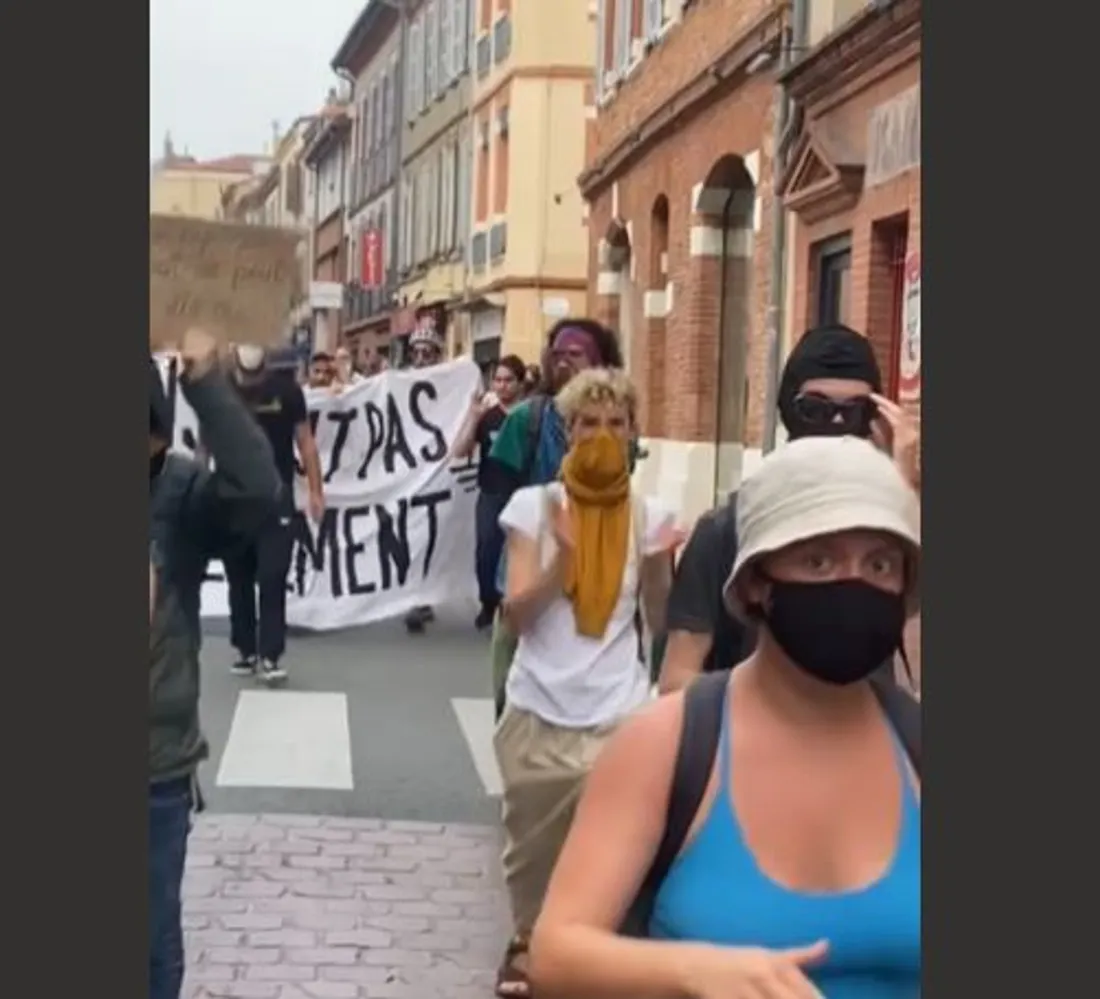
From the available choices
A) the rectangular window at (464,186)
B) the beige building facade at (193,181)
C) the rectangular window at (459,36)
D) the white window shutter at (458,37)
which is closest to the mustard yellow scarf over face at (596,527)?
the beige building facade at (193,181)

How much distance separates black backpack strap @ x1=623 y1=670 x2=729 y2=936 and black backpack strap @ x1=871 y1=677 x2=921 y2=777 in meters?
0.20

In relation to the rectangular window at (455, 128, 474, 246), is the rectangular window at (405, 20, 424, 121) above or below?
above

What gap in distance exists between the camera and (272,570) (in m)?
10.7

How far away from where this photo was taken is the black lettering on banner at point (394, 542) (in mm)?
13266

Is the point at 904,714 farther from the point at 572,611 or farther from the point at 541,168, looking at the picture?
the point at 541,168

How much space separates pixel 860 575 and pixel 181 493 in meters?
2.33

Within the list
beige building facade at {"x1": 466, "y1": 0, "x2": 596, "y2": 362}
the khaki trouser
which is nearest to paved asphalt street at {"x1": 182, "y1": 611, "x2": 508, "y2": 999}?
the khaki trouser

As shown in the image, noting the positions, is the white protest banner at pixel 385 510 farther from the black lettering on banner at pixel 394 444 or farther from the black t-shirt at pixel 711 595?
the black t-shirt at pixel 711 595

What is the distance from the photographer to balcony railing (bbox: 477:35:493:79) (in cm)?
3738

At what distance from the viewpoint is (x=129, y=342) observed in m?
2.67

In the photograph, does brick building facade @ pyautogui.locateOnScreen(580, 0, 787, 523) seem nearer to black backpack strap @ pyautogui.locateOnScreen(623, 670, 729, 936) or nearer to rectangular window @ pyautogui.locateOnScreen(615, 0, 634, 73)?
rectangular window @ pyautogui.locateOnScreen(615, 0, 634, 73)

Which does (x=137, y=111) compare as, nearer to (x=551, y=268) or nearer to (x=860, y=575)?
(x=860, y=575)

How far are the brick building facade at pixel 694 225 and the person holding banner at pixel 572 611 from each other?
989cm

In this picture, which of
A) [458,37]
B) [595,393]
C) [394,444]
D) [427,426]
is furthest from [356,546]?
[458,37]
